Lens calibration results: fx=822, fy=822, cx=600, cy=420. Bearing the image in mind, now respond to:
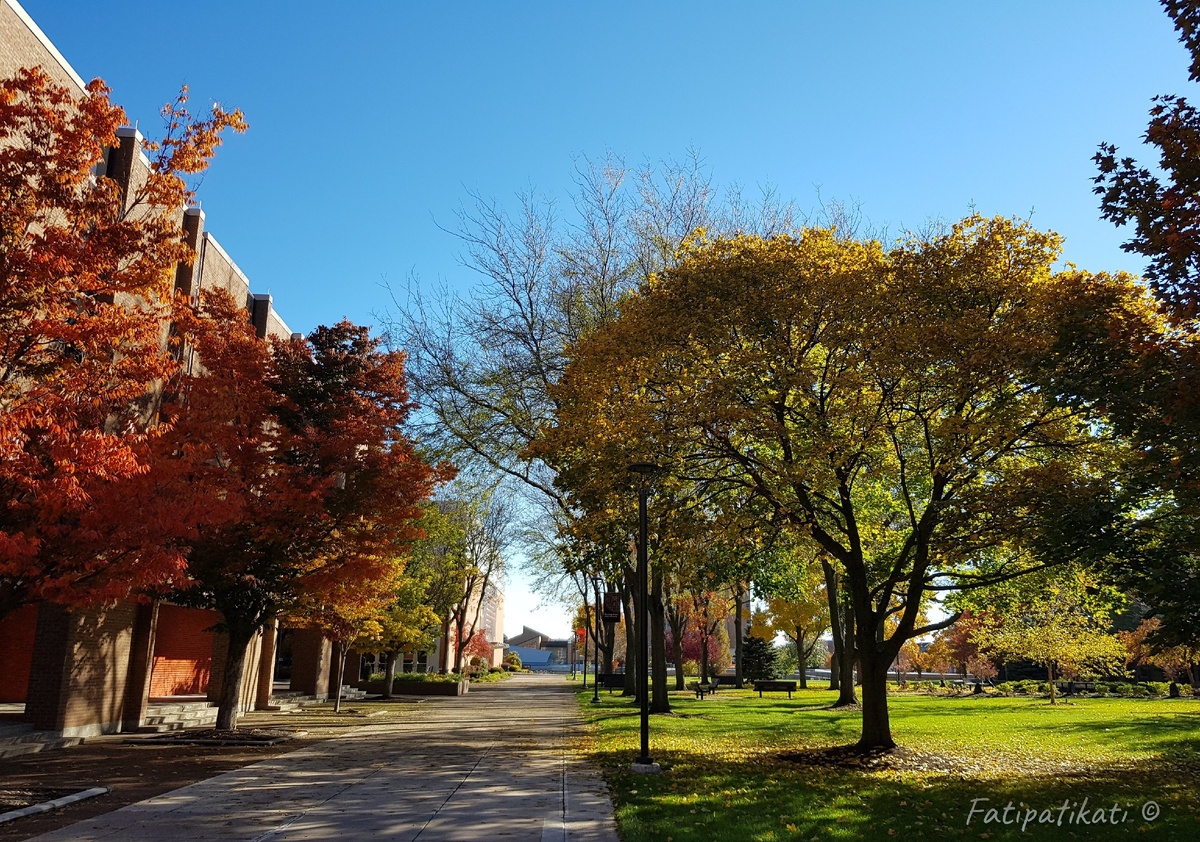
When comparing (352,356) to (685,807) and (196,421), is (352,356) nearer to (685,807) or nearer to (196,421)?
(196,421)

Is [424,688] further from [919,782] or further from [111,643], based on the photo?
[919,782]

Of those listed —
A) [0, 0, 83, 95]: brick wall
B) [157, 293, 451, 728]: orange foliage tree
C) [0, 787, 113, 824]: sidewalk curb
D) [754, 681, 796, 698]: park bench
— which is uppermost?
[0, 0, 83, 95]: brick wall

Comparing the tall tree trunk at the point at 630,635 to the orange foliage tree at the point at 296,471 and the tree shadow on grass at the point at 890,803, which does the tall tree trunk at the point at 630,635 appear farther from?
the tree shadow on grass at the point at 890,803

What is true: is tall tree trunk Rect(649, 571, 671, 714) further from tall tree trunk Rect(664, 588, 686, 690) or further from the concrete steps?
tall tree trunk Rect(664, 588, 686, 690)

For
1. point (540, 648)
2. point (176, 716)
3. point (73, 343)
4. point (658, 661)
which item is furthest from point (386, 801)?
point (540, 648)

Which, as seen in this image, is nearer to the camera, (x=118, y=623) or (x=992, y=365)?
(x=992, y=365)

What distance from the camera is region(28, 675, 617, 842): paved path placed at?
28.3 feet

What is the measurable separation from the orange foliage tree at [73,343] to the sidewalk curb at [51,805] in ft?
7.97

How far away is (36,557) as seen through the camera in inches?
403

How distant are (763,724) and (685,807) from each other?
13.2 m

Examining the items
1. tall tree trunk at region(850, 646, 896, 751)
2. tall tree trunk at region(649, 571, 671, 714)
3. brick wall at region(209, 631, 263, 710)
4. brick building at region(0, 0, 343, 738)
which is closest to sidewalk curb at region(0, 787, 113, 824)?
brick building at region(0, 0, 343, 738)

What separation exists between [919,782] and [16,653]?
21.2m

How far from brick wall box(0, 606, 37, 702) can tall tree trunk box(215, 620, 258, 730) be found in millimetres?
5192

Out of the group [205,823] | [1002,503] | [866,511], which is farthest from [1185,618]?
[205,823]
